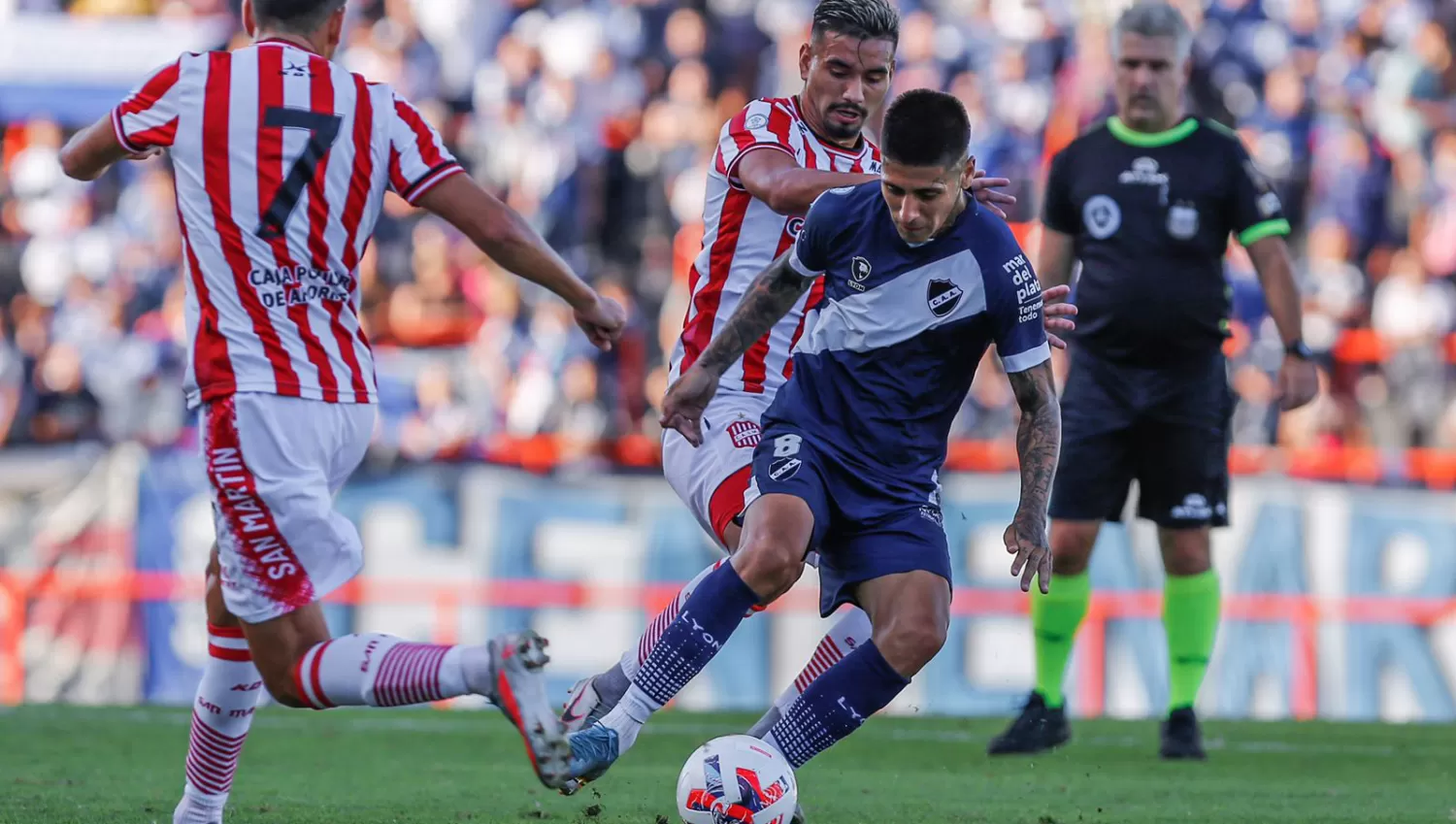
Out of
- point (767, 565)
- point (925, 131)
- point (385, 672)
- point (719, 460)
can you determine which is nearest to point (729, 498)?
point (719, 460)

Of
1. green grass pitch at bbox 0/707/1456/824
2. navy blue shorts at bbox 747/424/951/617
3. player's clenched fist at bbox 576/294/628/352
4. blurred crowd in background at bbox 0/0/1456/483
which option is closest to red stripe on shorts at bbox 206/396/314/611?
player's clenched fist at bbox 576/294/628/352

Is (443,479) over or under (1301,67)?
under

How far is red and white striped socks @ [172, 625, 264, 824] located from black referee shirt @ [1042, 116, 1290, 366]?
4.03 metres

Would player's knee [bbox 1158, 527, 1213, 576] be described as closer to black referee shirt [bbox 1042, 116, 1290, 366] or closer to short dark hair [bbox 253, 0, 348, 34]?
black referee shirt [bbox 1042, 116, 1290, 366]

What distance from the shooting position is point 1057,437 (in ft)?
16.7

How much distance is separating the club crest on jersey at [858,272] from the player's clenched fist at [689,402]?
1.57 ft

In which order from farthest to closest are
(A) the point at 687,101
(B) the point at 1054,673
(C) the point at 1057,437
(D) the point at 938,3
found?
(D) the point at 938,3, (A) the point at 687,101, (B) the point at 1054,673, (C) the point at 1057,437

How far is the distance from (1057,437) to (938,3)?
40.0ft

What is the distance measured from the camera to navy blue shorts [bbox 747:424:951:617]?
504 cm

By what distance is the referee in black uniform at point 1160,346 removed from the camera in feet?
24.8

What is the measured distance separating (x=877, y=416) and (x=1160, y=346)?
277 cm

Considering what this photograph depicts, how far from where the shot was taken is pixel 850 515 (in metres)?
5.08

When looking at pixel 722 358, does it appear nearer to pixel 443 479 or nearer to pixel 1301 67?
pixel 443 479

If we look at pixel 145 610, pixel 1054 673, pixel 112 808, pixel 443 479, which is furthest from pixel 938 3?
pixel 112 808
